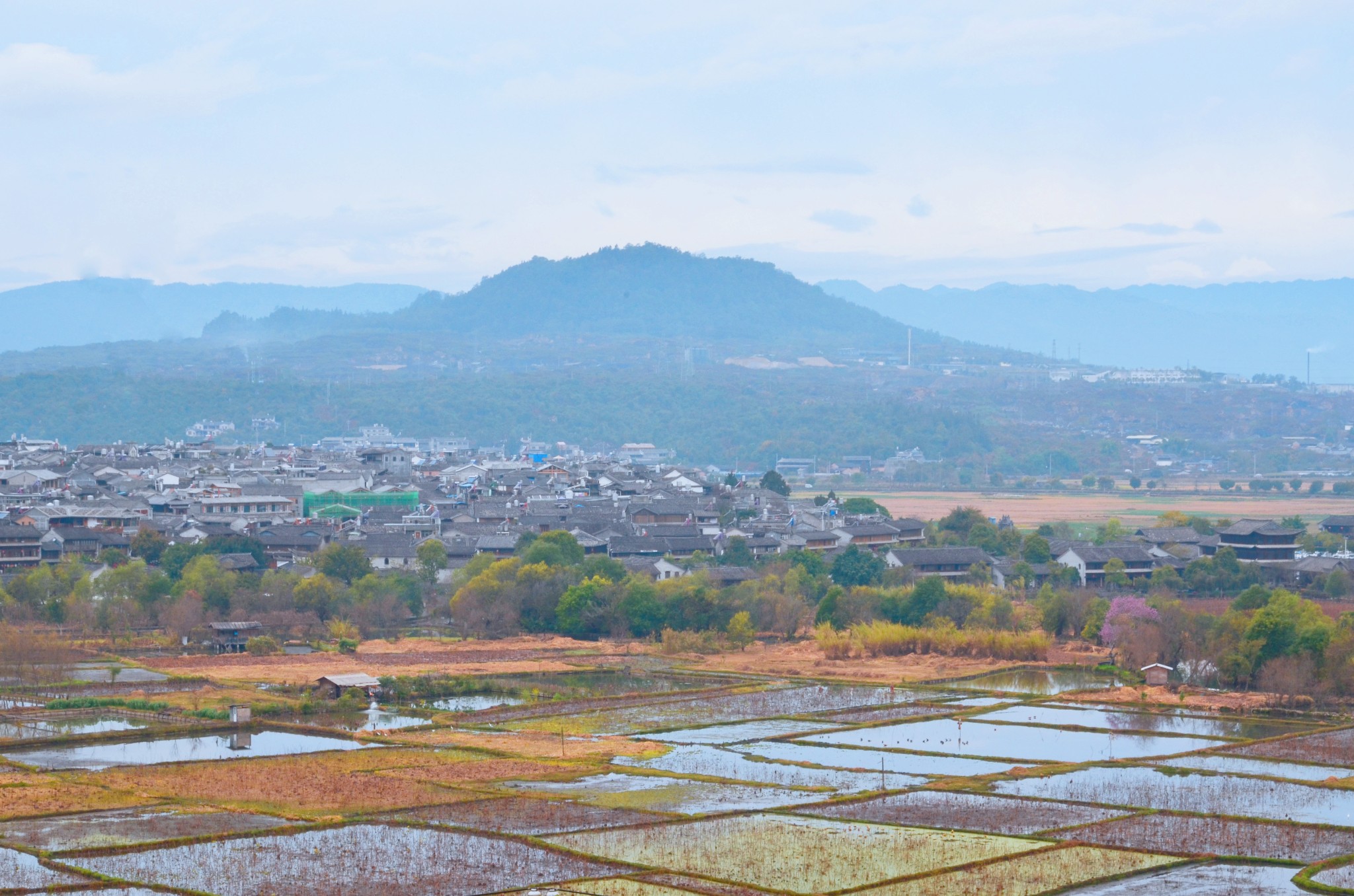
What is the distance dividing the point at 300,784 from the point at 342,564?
25896 millimetres

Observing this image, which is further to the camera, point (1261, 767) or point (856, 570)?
point (856, 570)

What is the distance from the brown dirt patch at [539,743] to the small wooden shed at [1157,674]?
39.2 ft

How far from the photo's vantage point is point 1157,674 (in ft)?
110

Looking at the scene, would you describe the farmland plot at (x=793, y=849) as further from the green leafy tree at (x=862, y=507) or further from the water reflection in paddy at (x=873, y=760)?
the green leafy tree at (x=862, y=507)

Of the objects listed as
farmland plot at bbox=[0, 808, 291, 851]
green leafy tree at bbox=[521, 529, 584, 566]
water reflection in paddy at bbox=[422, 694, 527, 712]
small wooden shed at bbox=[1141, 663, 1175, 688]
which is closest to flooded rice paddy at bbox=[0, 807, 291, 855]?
farmland plot at bbox=[0, 808, 291, 851]

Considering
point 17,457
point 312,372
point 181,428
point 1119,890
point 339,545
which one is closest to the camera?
point 1119,890

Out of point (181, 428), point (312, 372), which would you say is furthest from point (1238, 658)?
point (312, 372)

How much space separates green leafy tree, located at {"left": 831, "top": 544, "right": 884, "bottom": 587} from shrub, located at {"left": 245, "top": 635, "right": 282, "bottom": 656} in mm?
16312

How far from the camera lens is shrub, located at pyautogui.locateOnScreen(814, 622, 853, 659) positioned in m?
38.8

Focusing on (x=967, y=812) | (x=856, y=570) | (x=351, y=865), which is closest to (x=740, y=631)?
(x=856, y=570)

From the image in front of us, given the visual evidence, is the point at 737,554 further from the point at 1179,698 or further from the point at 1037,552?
the point at 1179,698

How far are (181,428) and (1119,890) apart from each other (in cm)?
12245

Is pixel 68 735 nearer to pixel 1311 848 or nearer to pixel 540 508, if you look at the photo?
pixel 1311 848

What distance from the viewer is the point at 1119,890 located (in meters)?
17.5
